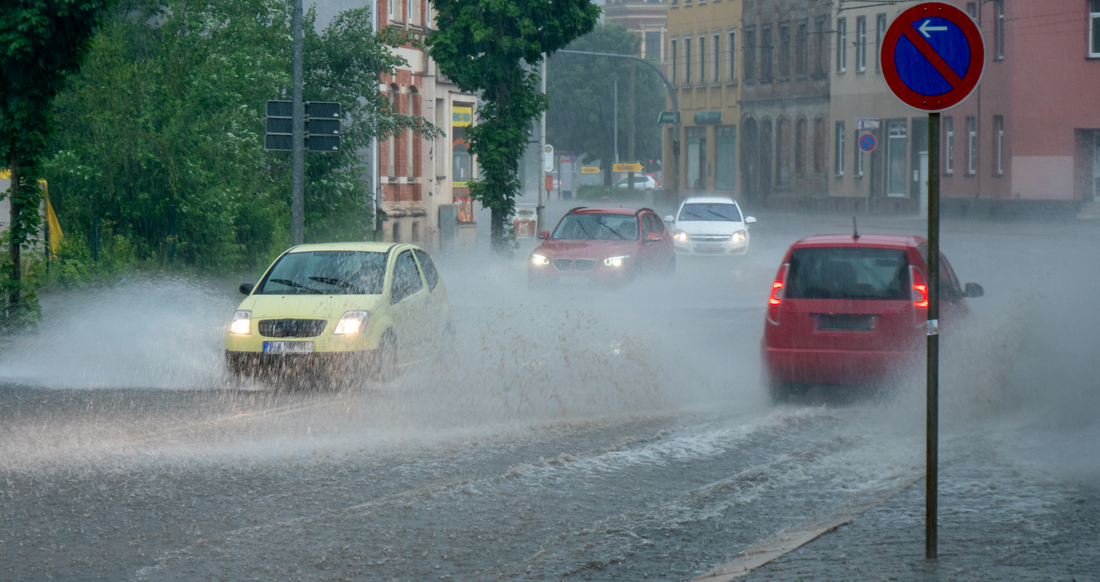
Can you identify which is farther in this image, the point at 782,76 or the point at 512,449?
the point at 782,76

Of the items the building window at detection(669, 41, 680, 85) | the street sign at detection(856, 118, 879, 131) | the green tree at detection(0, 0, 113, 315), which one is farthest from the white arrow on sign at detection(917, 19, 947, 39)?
the building window at detection(669, 41, 680, 85)

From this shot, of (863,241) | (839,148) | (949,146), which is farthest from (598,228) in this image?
(839,148)

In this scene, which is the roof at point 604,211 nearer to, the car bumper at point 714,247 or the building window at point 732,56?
the car bumper at point 714,247

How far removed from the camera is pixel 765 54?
74000 millimetres

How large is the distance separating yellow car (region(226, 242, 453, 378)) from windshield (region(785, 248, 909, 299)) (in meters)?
A: 3.70

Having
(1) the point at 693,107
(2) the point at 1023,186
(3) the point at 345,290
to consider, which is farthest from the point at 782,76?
(3) the point at 345,290

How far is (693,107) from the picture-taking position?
82.4 m

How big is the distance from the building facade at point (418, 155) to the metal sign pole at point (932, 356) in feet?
106

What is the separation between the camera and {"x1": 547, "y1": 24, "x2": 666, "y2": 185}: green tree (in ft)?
330

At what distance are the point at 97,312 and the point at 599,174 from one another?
3858 inches

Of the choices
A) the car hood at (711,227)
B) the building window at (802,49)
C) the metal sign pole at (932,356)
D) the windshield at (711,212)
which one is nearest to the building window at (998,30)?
the building window at (802,49)

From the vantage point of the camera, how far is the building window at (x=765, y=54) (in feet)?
242

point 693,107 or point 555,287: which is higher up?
point 693,107

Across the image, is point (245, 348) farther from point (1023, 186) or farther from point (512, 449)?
point (1023, 186)
